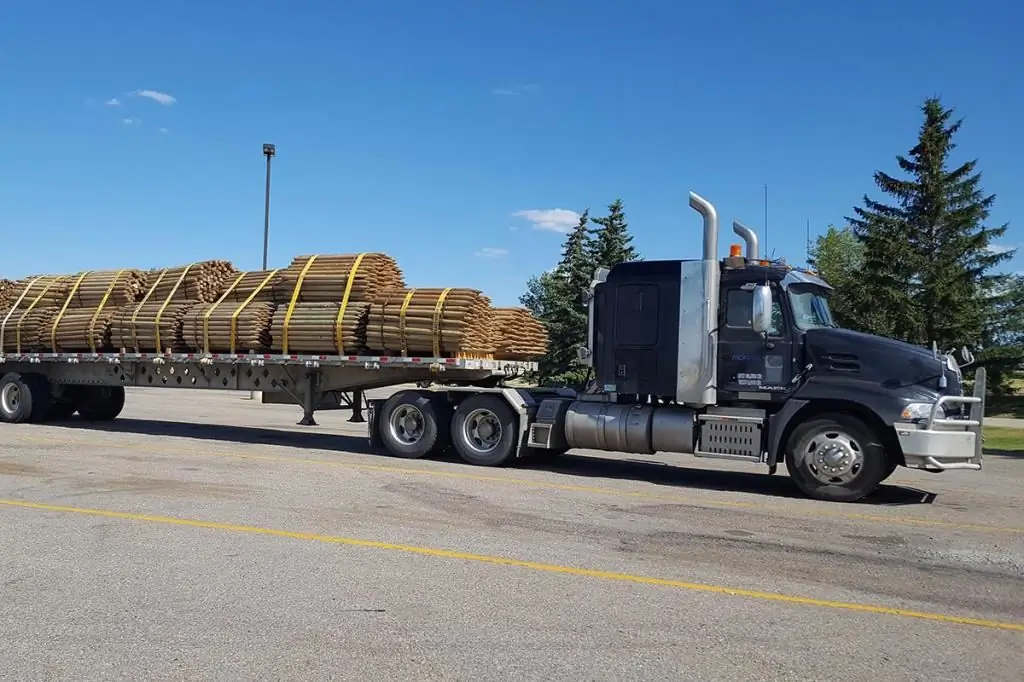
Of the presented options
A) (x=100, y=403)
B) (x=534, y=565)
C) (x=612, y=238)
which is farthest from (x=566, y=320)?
(x=534, y=565)

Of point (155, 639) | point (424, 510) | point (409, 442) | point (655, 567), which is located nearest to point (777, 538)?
point (655, 567)

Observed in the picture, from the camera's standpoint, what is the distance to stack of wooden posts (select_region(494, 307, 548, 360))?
1448 centimetres

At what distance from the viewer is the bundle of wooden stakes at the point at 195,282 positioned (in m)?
16.5

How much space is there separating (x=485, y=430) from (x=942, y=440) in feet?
19.8

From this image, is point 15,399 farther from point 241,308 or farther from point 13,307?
point 241,308

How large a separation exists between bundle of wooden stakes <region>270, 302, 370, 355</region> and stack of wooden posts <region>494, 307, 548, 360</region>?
6.70ft

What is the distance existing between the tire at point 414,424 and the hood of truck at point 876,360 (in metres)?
5.39

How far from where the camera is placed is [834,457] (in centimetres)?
1041

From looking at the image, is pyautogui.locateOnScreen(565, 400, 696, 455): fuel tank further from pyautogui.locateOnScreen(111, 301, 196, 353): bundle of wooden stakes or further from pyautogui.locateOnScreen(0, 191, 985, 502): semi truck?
pyautogui.locateOnScreen(111, 301, 196, 353): bundle of wooden stakes

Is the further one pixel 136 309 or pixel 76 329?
pixel 76 329

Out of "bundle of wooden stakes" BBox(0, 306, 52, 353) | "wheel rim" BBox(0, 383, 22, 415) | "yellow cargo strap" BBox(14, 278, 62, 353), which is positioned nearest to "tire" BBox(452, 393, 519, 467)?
"bundle of wooden stakes" BBox(0, 306, 52, 353)

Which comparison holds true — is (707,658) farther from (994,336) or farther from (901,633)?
(994,336)

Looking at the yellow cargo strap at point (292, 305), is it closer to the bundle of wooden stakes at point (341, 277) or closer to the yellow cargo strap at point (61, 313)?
the bundle of wooden stakes at point (341, 277)

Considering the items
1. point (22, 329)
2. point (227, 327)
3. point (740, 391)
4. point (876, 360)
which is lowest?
point (740, 391)
